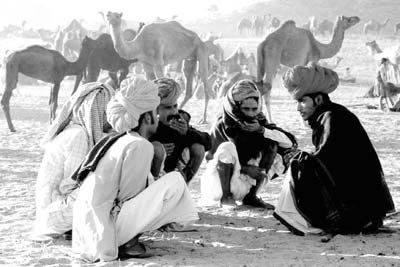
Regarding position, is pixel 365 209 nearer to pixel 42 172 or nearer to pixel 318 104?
pixel 318 104

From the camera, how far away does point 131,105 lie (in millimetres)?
3734

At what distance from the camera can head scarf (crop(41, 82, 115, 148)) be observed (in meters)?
4.29

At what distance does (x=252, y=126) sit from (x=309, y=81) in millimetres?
669

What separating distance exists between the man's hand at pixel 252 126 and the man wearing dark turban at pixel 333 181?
0.59 metres

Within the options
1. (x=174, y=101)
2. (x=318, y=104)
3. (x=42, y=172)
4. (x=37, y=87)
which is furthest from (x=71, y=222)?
(x=37, y=87)

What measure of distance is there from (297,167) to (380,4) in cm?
5444

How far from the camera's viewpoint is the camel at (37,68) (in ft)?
39.1

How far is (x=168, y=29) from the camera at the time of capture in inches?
516

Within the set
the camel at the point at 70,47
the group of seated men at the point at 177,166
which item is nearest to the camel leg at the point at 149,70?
the group of seated men at the point at 177,166

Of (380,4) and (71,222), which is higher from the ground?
(380,4)

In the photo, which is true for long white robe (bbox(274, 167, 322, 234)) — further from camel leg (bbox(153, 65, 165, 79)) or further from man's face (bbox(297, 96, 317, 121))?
camel leg (bbox(153, 65, 165, 79))

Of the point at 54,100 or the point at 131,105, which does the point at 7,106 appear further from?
the point at 131,105

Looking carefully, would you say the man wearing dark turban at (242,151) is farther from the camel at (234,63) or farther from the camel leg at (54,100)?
the camel at (234,63)

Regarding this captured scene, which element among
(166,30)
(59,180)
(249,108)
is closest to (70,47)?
(166,30)
